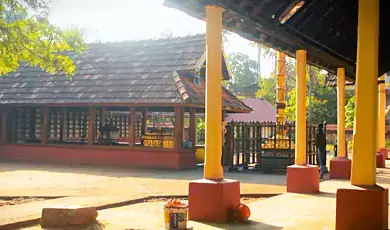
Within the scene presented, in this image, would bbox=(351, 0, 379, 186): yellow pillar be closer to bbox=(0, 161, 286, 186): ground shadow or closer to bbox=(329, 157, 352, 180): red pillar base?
bbox=(0, 161, 286, 186): ground shadow

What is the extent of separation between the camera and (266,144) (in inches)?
719

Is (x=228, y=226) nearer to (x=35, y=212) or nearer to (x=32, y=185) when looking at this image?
(x=35, y=212)

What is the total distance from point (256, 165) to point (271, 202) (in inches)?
333

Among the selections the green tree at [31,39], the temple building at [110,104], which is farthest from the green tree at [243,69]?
the green tree at [31,39]

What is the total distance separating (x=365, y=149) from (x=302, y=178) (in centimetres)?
466

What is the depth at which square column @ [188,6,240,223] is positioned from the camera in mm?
7902

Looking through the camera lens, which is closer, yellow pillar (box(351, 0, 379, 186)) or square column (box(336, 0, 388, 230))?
square column (box(336, 0, 388, 230))

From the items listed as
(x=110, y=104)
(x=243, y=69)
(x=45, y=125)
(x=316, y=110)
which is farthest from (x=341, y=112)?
(x=243, y=69)

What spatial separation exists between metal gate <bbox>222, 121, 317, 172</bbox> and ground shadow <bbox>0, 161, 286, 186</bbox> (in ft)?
2.27

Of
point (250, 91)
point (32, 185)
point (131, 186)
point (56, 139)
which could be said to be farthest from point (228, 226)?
point (250, 91)

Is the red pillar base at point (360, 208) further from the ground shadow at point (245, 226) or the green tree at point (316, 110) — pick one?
the green tree at point (316, 110)

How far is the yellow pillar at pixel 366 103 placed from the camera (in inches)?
278

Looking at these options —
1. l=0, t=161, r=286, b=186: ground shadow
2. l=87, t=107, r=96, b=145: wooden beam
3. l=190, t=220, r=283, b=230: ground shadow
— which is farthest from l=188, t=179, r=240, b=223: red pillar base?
l=87, t=107, r=96, b=145: wooden beam

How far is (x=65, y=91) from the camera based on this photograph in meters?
22.6
